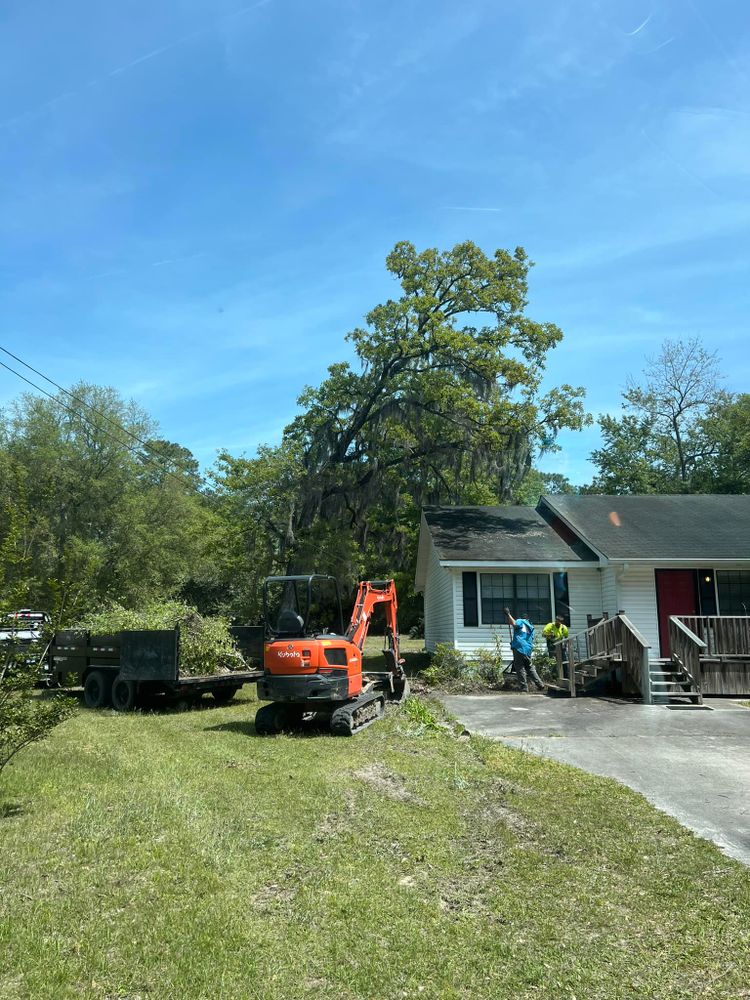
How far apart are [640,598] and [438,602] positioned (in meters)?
5.91

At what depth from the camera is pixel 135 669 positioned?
566 inches

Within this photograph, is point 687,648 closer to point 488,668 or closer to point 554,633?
point 554,633

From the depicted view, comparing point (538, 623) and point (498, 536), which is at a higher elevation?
point (498, 536)

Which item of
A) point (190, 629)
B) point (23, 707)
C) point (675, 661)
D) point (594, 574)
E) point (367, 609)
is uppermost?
point (594, 574)

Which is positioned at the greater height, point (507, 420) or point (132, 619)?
point (507, 420)

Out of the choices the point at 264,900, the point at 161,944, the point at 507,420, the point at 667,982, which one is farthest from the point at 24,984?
the point at 507,420

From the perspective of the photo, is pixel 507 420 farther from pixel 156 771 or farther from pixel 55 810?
pixel 55 810

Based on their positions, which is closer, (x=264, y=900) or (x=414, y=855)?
(x=264, y=900)

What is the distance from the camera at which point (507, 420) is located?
23328 millimetres

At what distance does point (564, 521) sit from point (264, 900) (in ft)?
61.3

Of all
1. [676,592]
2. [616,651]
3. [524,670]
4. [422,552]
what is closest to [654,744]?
[616,651]

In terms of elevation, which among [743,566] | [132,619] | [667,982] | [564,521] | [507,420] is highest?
[507,420]

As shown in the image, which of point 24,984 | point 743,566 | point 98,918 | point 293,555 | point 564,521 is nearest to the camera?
point 24,984

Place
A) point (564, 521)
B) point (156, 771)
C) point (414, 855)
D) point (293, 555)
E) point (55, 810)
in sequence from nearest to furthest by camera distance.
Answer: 1. point (414, 855)
2. point (55, 810)
3. point (156, 771)
4. point (564, 521)
5. point (293, 555)
